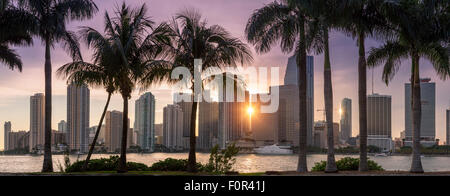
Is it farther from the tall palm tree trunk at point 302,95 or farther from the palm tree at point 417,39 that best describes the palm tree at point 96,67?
the palm tree at point 417,39

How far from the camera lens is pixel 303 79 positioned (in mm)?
16672

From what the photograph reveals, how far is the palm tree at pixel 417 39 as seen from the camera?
15.5 meters

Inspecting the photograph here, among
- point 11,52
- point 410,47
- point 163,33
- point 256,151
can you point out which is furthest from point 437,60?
point 256,151

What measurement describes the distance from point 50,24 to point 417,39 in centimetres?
1464

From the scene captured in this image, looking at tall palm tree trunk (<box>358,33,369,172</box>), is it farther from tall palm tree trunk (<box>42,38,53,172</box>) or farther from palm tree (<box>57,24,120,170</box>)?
tall palm tree trunk (<box>42,38,53,172</box>)

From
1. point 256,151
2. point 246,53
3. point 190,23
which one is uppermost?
point 190,23

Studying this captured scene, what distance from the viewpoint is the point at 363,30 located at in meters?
16.5

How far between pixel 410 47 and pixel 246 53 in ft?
21.2

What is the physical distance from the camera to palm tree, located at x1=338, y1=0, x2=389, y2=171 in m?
16.1

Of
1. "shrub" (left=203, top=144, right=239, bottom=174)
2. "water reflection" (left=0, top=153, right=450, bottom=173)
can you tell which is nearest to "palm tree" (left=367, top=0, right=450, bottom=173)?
"shrub" (left=203, top=144, right=239, bottom=174)

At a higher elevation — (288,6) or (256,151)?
(288,6)

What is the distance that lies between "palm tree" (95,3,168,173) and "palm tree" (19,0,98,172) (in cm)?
168

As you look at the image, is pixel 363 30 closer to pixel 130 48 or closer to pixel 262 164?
pixel 130 48
